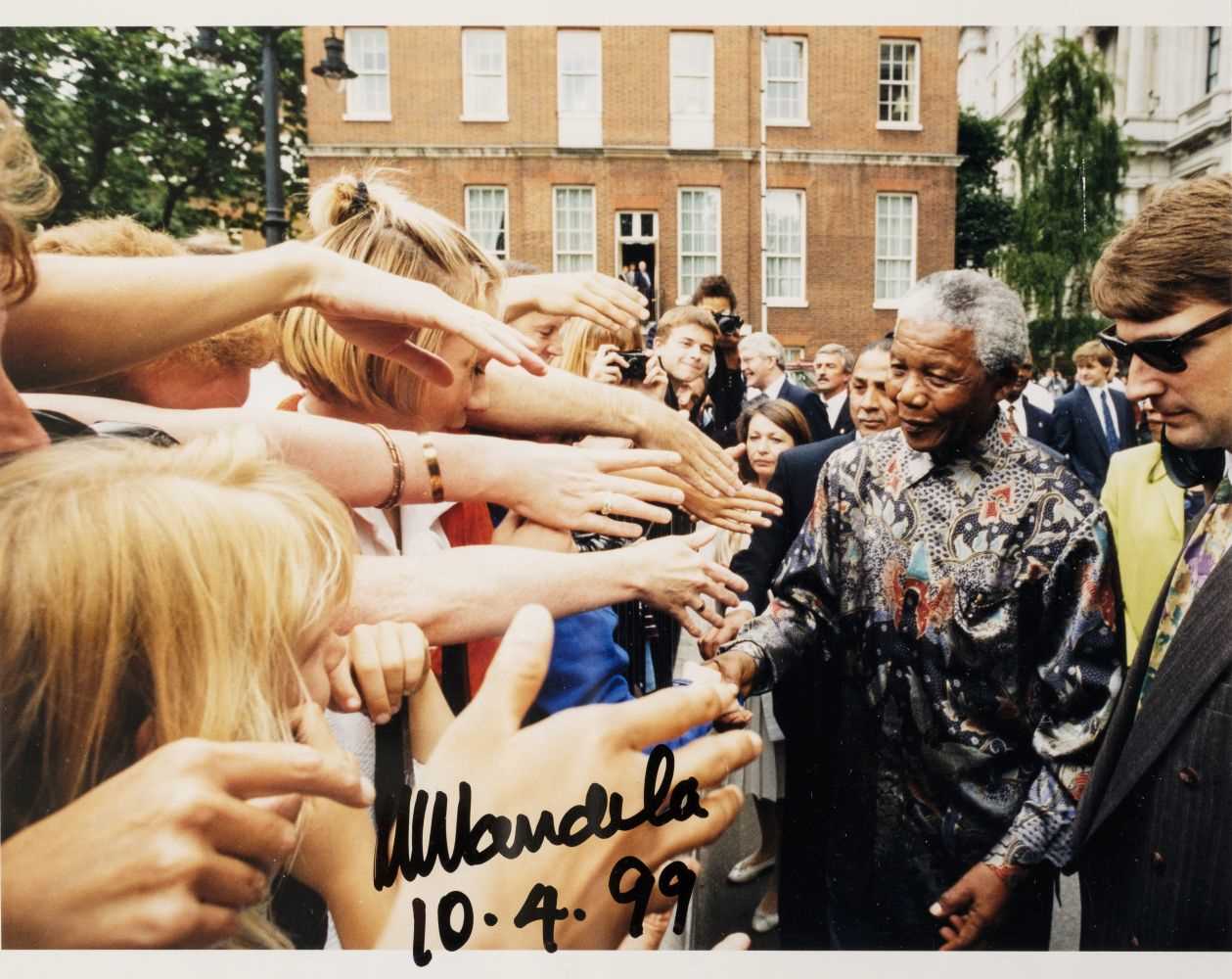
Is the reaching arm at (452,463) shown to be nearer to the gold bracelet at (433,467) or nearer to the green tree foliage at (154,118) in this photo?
the gold bracelet at (433,467)

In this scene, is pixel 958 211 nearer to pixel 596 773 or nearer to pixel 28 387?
pixel 596 773

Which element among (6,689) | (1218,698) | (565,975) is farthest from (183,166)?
(1218,698)

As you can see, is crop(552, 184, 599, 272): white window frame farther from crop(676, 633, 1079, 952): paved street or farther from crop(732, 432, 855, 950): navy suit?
crop(676, 633, 1079, 952): paved street

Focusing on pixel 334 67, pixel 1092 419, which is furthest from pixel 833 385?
pixel 334 67

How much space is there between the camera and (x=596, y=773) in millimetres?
1546

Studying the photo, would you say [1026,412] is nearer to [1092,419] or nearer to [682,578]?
[1092,419]

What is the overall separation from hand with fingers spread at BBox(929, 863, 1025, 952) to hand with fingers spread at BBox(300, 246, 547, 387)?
4.25ft

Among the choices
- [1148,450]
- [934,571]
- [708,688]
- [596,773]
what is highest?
[1148,450]

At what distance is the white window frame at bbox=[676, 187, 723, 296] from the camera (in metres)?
1.68

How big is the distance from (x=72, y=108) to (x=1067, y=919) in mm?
3187

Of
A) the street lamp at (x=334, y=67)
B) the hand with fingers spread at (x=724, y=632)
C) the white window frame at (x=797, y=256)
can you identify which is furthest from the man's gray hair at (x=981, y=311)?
the street lamp at (x=334, y=67)

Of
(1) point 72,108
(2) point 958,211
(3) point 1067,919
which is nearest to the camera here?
(1) point 72,108

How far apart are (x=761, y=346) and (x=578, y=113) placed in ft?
2.02

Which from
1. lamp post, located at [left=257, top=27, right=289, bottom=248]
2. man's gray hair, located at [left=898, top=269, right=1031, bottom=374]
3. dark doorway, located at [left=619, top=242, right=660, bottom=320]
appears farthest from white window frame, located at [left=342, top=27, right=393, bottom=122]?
man's gray hair, located at [left=898, top=269, right=1031, bottom=374]
